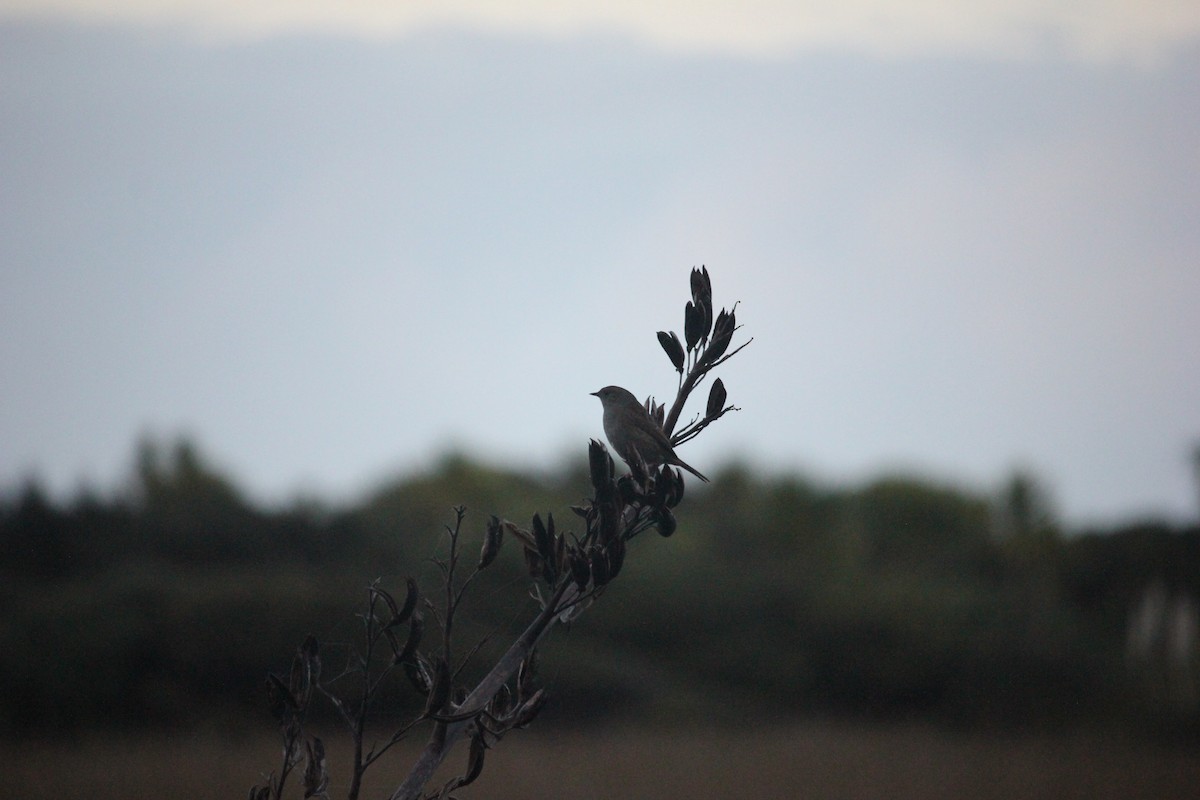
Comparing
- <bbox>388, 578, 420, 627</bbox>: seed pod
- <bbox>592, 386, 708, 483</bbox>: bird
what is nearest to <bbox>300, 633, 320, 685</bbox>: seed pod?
<bbox>388, 578, 420, 627</bbox>: seed pod

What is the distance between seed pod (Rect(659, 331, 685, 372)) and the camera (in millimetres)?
3637

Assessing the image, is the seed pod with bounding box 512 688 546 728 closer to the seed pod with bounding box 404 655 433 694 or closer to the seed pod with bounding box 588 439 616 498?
the seed pod with bounding box 404 655 433 694

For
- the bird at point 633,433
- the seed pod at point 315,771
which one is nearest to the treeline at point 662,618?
the bird at point 633,433

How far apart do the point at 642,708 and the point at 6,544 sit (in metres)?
18.4

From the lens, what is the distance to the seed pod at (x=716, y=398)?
143 inches

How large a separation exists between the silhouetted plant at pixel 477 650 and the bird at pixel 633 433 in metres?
0.18

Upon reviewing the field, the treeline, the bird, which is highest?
the bird

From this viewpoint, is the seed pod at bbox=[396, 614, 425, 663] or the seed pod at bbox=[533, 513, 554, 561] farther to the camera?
the seed pod at bbox=[533, 513, 554, 561]

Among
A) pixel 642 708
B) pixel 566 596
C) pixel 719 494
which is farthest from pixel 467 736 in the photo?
pixel 719 494

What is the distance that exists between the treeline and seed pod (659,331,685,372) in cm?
2352

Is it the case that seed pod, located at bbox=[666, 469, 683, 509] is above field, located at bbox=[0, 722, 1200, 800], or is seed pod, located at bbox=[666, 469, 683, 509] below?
above

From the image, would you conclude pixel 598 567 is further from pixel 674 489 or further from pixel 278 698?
pixel 278 698

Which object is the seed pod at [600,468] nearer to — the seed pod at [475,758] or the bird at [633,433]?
the bird at [633,433]

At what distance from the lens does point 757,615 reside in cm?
4053
